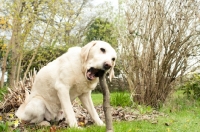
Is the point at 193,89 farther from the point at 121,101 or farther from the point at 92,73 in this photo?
the point at 92,73

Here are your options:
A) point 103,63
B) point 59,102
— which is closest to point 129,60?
point 59,102

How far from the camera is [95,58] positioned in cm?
429

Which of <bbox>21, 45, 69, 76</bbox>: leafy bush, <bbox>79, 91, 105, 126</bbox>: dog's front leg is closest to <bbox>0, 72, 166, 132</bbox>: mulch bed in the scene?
<bbox>79, 91, 105, 126</bbox>: dog's front leg

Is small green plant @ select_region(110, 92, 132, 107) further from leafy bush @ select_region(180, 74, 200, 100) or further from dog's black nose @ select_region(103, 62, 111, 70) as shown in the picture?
dog's black nose @ select_region(103, 62, 111, 70)

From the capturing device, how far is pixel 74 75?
4.56 meters

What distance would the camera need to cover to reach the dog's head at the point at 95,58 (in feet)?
13.8

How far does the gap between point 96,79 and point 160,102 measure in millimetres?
3867

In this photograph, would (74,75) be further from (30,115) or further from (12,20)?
(12,20)

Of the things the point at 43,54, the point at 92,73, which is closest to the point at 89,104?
the point at 92,73

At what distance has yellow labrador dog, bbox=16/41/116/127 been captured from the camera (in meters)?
4.36

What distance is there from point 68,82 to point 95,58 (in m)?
0.59

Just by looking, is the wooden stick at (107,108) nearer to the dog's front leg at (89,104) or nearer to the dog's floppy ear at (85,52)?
the dog's floppy ear at (85,52)

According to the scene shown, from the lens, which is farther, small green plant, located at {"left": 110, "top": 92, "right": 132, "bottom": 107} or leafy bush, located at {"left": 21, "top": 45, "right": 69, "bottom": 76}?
leafy bush, located at {"left": 21, "top": 45, "right": 69, "bottom": 76}

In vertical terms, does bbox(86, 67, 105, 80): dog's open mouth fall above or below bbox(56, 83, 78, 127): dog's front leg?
above
